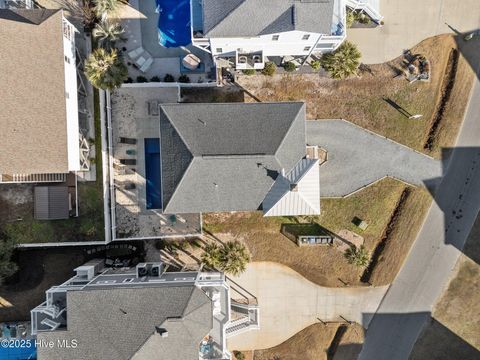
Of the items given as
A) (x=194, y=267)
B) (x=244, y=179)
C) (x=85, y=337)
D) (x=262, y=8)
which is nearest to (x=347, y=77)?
(x=262, y=8)

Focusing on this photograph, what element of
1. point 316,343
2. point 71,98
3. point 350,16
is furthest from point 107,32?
point 316,343

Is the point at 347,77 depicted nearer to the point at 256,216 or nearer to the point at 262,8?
A: the point at 262,8

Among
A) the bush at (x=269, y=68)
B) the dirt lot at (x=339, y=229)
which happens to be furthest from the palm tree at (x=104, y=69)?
the dirt lot at (x=339, y=229)

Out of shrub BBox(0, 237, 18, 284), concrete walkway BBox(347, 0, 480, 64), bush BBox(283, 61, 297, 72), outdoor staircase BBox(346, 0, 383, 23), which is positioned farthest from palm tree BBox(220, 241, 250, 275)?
outdoor staircase BBox(346, 0, 383, 23)

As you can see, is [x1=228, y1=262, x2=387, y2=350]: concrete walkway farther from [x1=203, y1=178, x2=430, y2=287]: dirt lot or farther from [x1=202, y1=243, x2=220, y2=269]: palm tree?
[x1=202, y1=243, x2=220, y2=269]: palm tree

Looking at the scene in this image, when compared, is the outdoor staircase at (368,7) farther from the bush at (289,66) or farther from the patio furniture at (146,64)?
the patio furniture at (146,64)

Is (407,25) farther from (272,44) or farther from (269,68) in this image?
(272,44)
